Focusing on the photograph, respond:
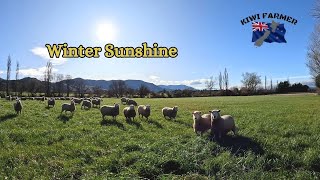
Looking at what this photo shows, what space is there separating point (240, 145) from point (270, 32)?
20.8 m

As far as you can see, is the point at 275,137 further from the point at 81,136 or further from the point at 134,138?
the point at 81,136

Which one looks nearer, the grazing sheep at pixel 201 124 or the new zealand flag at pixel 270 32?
the grazing sheep at pixel 201 124

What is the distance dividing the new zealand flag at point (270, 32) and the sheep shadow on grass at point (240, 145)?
17.6 metres

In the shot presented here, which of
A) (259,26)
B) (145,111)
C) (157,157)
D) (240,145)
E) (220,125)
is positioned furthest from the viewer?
(259,26)

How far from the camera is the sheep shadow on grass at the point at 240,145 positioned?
11.9 metres

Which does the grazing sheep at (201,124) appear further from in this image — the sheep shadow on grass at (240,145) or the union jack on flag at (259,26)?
the union jack on flag at (259,26)

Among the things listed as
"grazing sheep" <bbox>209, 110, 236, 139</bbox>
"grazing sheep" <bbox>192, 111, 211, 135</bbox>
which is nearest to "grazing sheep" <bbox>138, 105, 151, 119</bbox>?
"grazing sheep" <bbox>192, 111, 211, 135</bbox>

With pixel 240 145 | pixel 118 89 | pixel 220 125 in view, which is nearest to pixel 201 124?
pixel 220 125

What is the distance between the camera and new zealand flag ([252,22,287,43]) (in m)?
30.2

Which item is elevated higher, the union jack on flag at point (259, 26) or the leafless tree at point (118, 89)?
the union jack on flag at point (259, 26)

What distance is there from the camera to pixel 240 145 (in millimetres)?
13039

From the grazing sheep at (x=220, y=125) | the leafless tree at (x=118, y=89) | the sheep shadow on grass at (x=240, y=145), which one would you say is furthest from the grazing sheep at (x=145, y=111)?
the leafless tree at (x=118, y=89)

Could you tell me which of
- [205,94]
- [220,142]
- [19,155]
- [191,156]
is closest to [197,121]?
[220,142]

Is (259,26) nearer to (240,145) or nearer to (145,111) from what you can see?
(145,111)
